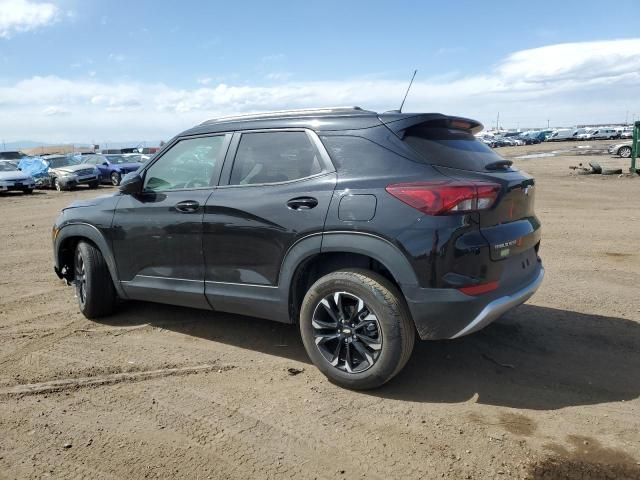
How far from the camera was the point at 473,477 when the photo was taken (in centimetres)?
271

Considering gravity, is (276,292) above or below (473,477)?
above

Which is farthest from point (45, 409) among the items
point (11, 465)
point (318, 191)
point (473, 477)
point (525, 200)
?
point (525, 200)

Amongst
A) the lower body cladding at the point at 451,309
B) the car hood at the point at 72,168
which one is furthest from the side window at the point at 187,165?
the car hood at the point at 72,168

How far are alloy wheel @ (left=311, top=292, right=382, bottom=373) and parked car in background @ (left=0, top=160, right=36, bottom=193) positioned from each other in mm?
22324

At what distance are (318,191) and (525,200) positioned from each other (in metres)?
1.48

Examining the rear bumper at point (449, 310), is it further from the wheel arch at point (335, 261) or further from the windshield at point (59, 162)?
the windshield at point (59, 162)

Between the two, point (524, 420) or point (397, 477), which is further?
point (524, 420)

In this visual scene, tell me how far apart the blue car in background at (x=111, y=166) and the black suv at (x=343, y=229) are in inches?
879

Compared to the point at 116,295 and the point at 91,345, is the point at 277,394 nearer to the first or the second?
the point at 91,345

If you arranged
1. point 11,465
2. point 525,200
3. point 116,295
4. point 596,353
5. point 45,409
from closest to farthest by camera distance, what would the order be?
point 11,465 < point 45,409 < point 525,200 < point 596,353 < point 116,295

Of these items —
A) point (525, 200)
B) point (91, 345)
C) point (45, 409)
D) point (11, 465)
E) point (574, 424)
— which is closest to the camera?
point (11, 465)

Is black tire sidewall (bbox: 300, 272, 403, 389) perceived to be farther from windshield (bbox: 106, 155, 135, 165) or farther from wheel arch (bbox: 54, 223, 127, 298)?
windshield (bbox: 106, 155, 135, 165)

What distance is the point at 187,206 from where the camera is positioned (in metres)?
4.33

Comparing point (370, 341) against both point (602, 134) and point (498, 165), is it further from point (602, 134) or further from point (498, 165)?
point (602, 134)
